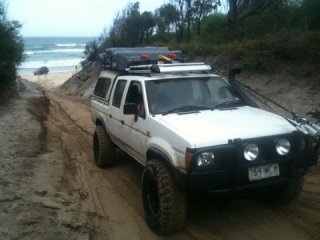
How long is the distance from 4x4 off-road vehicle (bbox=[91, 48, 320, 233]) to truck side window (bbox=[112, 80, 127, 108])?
2.8 inches

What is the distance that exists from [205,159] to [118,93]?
3.16m

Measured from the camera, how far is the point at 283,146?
16.5 feet

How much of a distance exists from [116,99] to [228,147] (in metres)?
3.26

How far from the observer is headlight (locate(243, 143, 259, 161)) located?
4824 millimetres

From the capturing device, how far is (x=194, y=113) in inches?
225

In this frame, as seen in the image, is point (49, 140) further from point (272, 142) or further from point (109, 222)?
point (272, 142)

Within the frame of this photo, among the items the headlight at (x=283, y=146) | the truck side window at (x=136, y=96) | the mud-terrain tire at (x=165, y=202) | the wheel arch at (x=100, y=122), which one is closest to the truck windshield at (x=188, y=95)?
the truck side window at (x=136, y=96)

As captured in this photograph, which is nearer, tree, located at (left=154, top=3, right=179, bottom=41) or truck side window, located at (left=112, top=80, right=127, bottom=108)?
truck side window, located at (left=112, top=80, right=127, bottom=108)

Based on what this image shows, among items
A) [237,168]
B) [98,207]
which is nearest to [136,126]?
[98,207]

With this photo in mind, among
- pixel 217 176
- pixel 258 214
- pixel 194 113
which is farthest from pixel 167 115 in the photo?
pixel 258 214

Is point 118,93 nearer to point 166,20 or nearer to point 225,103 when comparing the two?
point 225,103

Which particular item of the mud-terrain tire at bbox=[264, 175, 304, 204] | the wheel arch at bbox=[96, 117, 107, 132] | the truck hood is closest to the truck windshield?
the truck hood

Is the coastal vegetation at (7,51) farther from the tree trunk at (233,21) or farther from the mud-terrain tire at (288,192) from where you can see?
the mud-terrain tire at (288,192)

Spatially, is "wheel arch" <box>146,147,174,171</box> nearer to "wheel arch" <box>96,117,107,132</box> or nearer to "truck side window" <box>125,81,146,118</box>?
"truck side window" <box>125,81,146,118</box>
